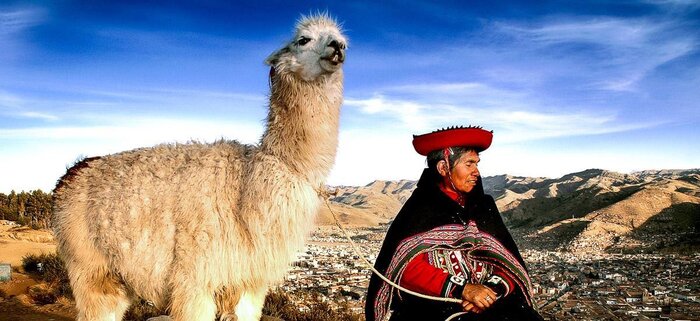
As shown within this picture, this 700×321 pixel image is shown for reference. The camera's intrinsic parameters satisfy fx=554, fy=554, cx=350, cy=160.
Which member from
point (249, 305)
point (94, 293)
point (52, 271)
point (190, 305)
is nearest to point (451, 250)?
point (249, 305)

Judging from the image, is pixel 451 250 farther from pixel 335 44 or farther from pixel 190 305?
pixel 190 305

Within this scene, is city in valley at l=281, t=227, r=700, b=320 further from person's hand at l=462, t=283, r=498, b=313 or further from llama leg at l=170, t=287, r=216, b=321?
llama leg at l=170, t=287, r=216, b=321

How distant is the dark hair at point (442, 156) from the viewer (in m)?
3.60

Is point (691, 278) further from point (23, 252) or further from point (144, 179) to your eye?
point (23, 252)

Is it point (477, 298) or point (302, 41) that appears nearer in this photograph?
point (477, 298)

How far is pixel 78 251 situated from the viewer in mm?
3844

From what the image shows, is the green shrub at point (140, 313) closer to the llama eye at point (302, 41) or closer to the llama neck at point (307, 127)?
the llama neck at point (307, 127)

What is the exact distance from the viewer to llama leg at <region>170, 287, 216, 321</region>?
3328 mm

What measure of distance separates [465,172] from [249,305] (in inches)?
65.4

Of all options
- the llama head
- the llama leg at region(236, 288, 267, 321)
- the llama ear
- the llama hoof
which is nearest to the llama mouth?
the llama head

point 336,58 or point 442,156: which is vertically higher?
point 336,58

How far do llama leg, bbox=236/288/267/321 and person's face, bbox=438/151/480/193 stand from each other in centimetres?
146

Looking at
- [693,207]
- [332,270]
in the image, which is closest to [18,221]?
[332,270]

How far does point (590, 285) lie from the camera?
1342cm
